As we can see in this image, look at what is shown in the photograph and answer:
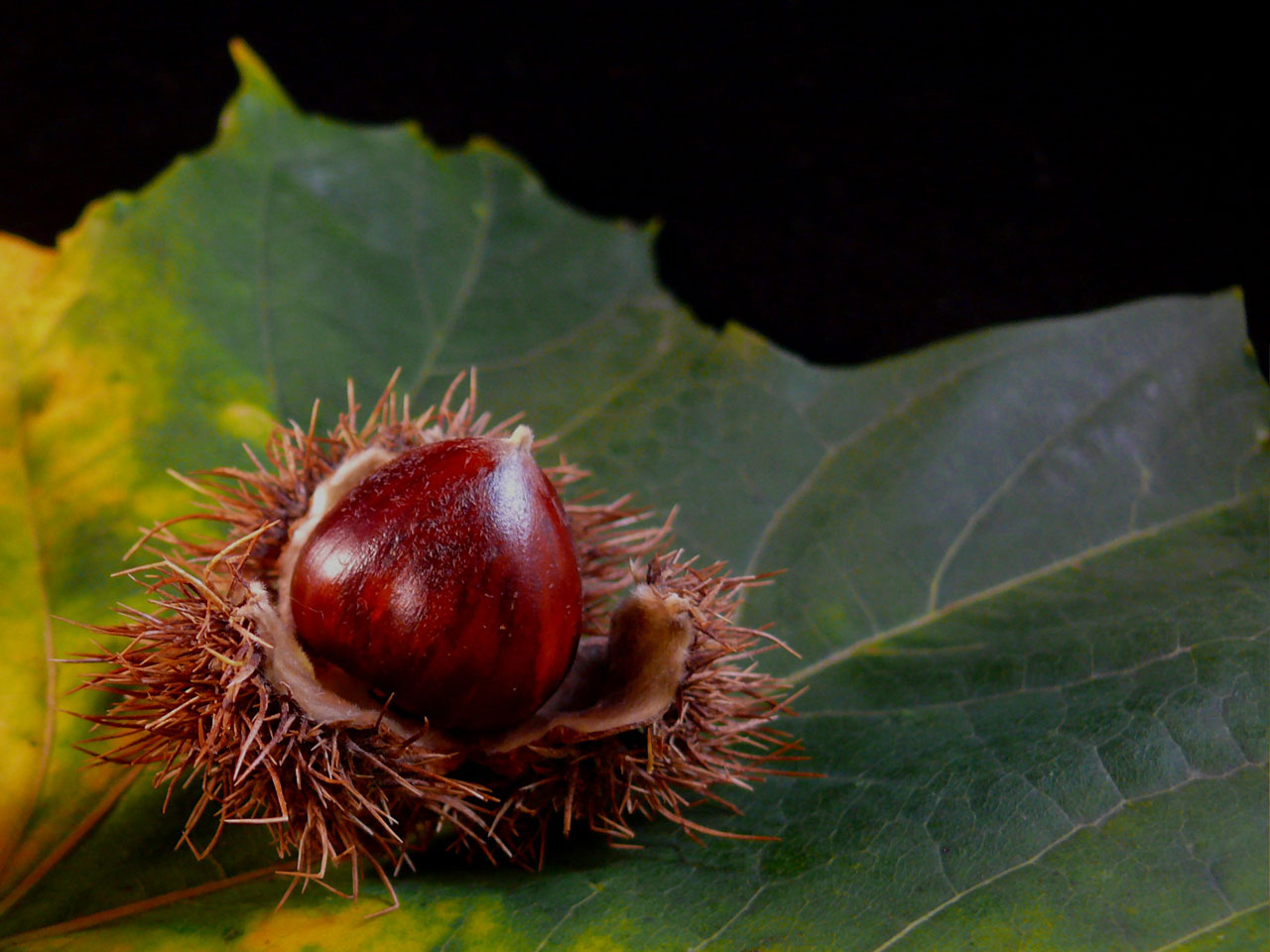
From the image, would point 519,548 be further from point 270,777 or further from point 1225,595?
point 1225,595

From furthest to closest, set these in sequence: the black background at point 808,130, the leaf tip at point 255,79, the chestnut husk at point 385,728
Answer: the black background at point 808,130
the leaf tip at point 255,79
the chestnut husk at point 385,728

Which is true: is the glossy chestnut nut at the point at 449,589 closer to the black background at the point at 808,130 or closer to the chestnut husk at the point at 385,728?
the chestnut husk at the point at 385,728

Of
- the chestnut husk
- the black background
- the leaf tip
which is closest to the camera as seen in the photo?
the chestnut husk

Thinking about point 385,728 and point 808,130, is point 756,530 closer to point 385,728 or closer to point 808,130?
point 385,728

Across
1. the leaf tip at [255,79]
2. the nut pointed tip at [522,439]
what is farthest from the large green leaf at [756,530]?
the nut pointed tip at [522,439]

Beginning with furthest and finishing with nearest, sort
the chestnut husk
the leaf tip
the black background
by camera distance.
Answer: the black background, the leaf tip, the chestnut husk

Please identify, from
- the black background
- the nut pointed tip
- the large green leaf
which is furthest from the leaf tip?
the nut pointed tip

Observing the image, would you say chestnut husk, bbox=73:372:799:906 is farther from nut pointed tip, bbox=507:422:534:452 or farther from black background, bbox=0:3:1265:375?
black background, bbox=0:3:1265:375
